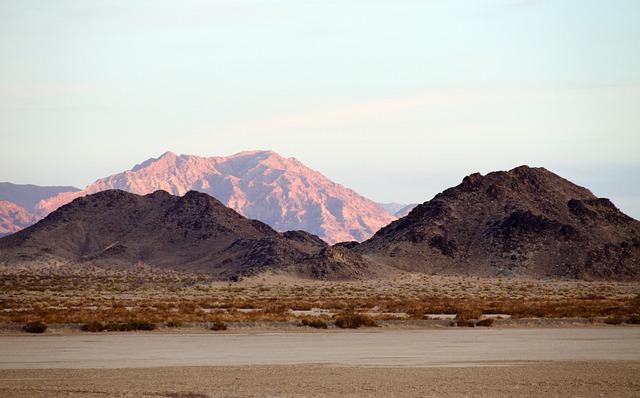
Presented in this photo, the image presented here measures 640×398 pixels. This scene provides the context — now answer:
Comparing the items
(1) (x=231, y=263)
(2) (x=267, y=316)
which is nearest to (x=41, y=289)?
(2) (x=267, y=316)

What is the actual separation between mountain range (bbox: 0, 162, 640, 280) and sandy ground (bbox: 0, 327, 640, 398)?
7650 centimetres

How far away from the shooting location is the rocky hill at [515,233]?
120562 mm

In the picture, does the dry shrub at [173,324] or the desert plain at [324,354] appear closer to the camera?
the desert plain at [324,354]

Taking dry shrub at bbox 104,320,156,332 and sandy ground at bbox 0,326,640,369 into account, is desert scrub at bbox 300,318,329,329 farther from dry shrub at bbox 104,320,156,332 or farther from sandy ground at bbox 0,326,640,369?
dry shrub at bbox 104,320,156,332

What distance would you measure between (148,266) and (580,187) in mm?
76319

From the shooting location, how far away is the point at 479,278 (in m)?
115

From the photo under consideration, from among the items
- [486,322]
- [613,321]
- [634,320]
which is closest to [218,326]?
[486,322]

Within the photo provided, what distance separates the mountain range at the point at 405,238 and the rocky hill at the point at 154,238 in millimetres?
257

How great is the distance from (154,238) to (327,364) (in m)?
147

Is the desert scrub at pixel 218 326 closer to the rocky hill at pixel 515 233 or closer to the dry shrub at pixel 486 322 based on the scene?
the dry shrub at pixel 486 322

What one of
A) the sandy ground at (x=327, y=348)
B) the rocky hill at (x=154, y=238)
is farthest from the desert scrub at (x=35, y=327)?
the rocky hill at (x=154, y=238)

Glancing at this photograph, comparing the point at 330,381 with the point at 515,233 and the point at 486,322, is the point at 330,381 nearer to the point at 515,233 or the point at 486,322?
the point at 486,322

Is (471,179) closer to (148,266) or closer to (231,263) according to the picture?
(231,263)

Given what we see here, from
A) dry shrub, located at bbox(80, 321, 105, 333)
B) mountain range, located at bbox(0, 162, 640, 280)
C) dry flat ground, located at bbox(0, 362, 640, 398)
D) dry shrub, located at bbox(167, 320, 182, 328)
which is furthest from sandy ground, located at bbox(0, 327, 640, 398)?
mountain range, located at bbox(0, 162, 640, 280)
